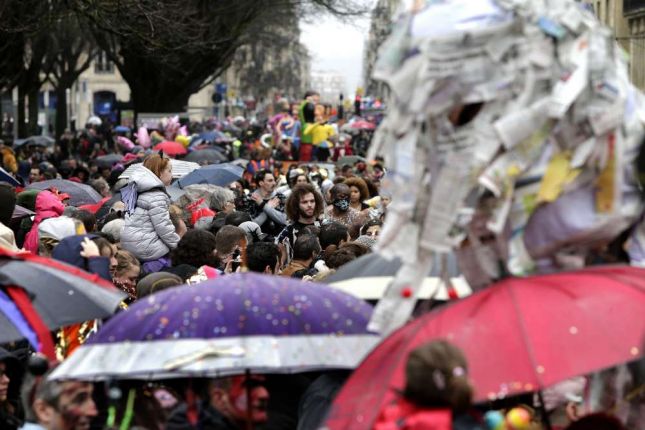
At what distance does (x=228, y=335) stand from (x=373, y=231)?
6.96m

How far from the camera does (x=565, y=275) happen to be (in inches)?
185

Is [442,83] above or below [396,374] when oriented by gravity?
above

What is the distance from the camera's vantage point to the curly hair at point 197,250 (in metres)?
9.66

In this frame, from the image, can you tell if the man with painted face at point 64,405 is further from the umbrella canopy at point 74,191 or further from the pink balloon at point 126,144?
the pink balloon at point 126,144

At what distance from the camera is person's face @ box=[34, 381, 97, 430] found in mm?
5410

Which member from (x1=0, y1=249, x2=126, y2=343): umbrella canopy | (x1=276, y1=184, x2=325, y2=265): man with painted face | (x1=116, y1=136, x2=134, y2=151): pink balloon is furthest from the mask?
(x1=116, y1=136, x2=134, y2=151): pink balloon

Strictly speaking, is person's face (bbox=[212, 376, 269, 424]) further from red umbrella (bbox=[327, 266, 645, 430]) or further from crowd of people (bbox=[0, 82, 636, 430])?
red umbrella (bbox=[327, 266, 645, 430])

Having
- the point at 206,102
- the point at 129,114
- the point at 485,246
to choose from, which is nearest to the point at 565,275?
the point at 485,246

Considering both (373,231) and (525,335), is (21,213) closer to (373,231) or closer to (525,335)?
(373,231)

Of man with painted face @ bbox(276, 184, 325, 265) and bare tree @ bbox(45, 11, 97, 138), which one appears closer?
man with painted face @ bbox(276, 184, 325, 265)

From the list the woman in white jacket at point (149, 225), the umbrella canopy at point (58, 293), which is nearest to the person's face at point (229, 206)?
the woman in white jacket at point (149, 225)

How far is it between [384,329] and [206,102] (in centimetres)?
11466

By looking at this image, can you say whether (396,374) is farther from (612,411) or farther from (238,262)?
(238,262)

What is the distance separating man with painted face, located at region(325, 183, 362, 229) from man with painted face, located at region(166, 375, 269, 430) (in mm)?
8685
